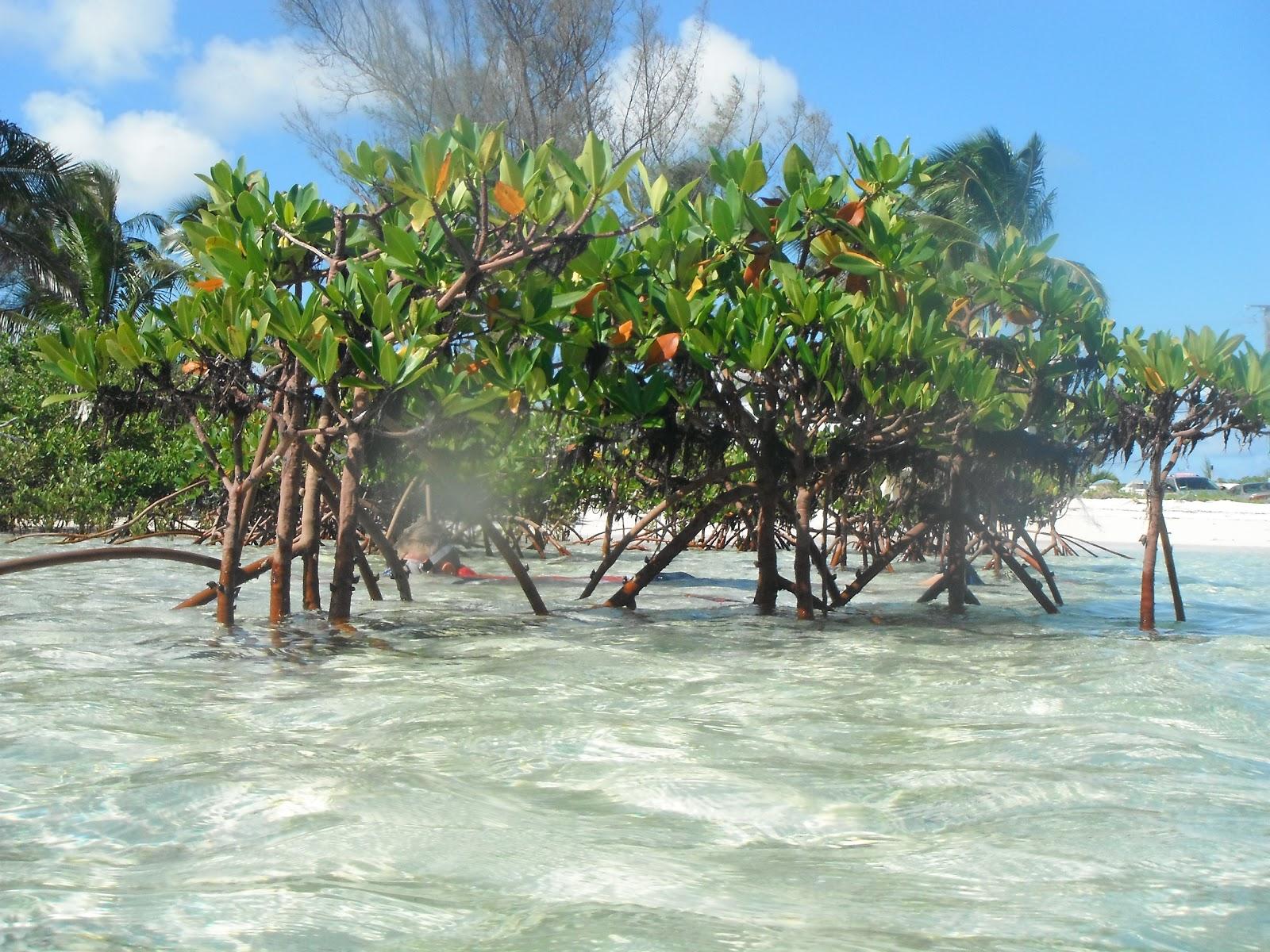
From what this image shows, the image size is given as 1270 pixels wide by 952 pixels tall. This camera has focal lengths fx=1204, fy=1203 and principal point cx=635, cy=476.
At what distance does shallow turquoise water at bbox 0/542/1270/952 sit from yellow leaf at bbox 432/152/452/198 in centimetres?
214

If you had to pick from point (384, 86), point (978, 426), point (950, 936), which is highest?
point (384, 86)

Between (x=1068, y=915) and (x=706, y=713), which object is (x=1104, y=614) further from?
(x=1068, y=915)

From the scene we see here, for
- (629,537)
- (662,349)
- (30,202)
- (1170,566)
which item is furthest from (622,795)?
(30,202)

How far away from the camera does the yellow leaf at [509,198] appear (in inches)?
210

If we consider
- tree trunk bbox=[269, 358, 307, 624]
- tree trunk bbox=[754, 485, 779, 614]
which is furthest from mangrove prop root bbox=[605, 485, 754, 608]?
tree trunk bbox=[269, 358, 307, 624]

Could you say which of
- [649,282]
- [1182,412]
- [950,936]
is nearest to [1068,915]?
[950,936]

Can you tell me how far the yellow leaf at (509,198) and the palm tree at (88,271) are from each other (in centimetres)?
2029

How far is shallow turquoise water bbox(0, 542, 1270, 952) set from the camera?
2604 millimetres

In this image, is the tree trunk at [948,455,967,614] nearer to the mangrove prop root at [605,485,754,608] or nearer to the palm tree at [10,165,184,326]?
the mangrove prop root at [605,485,754,608]

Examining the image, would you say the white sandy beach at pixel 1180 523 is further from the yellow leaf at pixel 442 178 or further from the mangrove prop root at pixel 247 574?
the yellow leaf at pixel 442 178

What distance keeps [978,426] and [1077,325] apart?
809 millimetres

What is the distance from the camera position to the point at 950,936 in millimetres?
2525

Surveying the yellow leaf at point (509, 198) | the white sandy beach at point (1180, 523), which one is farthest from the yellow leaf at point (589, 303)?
the white sandy beach at point (1180, 523)

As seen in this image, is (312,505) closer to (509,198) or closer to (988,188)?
(509,198)
